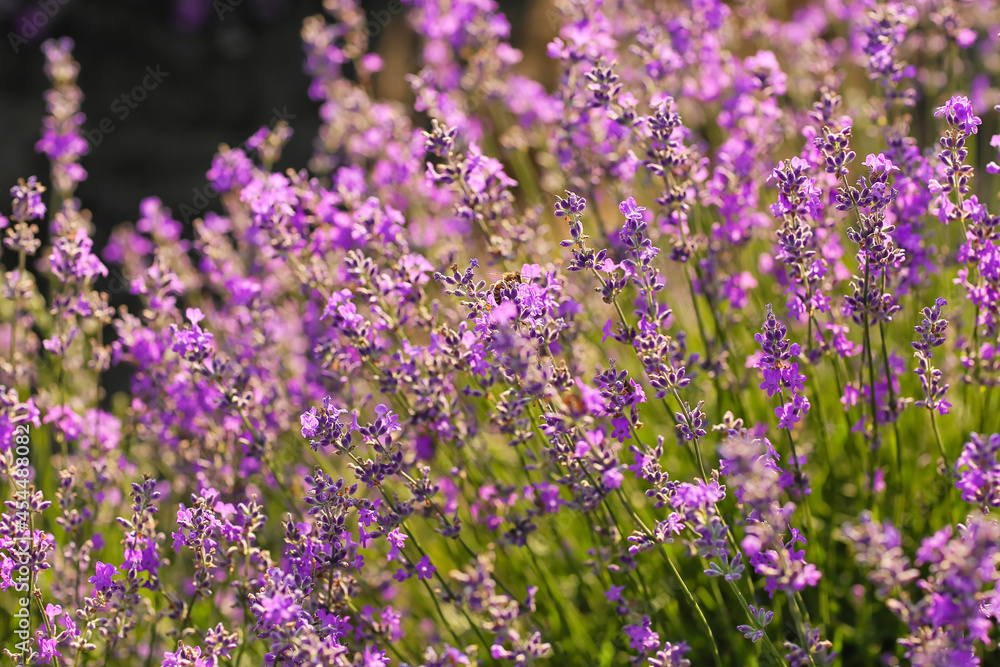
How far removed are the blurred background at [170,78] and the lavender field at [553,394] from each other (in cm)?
385

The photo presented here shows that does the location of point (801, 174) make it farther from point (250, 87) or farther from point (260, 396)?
point (250, 87)

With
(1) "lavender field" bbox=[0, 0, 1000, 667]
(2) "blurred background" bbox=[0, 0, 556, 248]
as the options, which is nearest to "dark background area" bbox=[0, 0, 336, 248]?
(2) "blurred background" bbox=[0, 0, 556, 248]

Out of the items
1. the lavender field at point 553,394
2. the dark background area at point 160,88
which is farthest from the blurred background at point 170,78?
the lavender field at point 553,394

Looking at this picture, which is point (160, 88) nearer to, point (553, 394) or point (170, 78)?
point (170, 78)

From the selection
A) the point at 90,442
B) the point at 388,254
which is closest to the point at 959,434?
the point at 388,254

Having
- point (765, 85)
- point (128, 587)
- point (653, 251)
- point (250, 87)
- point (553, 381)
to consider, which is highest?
point (250, 87)

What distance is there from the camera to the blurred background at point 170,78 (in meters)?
8.13

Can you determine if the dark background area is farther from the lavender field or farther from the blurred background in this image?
the lavender field

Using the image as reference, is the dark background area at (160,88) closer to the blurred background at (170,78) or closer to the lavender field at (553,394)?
the blurred background at (170,78)

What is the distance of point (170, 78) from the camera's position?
9102 millimetres

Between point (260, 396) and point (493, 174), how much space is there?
1.25m

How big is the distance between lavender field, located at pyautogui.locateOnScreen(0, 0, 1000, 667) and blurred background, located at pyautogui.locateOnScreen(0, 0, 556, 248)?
12.6ft

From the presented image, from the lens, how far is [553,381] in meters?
2.12

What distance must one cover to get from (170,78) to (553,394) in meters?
8.72
